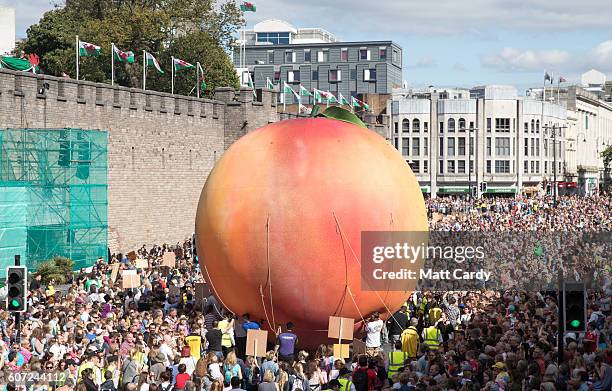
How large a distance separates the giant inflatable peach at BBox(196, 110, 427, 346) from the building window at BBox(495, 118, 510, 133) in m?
83.3

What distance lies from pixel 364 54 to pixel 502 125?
37002 mm

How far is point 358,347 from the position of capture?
1969cm

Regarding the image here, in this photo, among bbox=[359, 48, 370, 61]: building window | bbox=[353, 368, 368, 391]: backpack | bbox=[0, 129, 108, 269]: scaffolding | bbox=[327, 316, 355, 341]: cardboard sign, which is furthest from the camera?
bbox=[359, 48, 370, 61]: building window

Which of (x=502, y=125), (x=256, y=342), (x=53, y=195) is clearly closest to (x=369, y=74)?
(x=502, y=125)

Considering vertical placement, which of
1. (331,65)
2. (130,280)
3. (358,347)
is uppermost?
(331,65)

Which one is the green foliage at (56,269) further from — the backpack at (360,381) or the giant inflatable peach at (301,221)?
the backpack at (360,381)

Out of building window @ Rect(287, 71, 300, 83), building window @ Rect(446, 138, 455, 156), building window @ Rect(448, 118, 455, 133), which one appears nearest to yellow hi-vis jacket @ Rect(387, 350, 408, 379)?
building window @ Rect(448, 118, 455, 133)

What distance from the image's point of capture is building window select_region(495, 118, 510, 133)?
103 metres

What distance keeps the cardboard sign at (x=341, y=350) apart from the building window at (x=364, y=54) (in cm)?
11868

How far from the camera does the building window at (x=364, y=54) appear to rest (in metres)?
136

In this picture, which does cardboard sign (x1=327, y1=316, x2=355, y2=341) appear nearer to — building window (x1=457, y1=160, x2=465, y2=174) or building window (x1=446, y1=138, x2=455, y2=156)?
building window (x1=446, y1=138, x2=455, y2=156)

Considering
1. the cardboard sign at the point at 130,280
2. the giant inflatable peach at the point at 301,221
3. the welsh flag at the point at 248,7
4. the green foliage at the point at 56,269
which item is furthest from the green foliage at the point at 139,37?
the giant inflatable peach at the point at 301,221

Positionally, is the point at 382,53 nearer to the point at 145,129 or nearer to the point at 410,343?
the point at 145,129

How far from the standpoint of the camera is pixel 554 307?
896 inches
